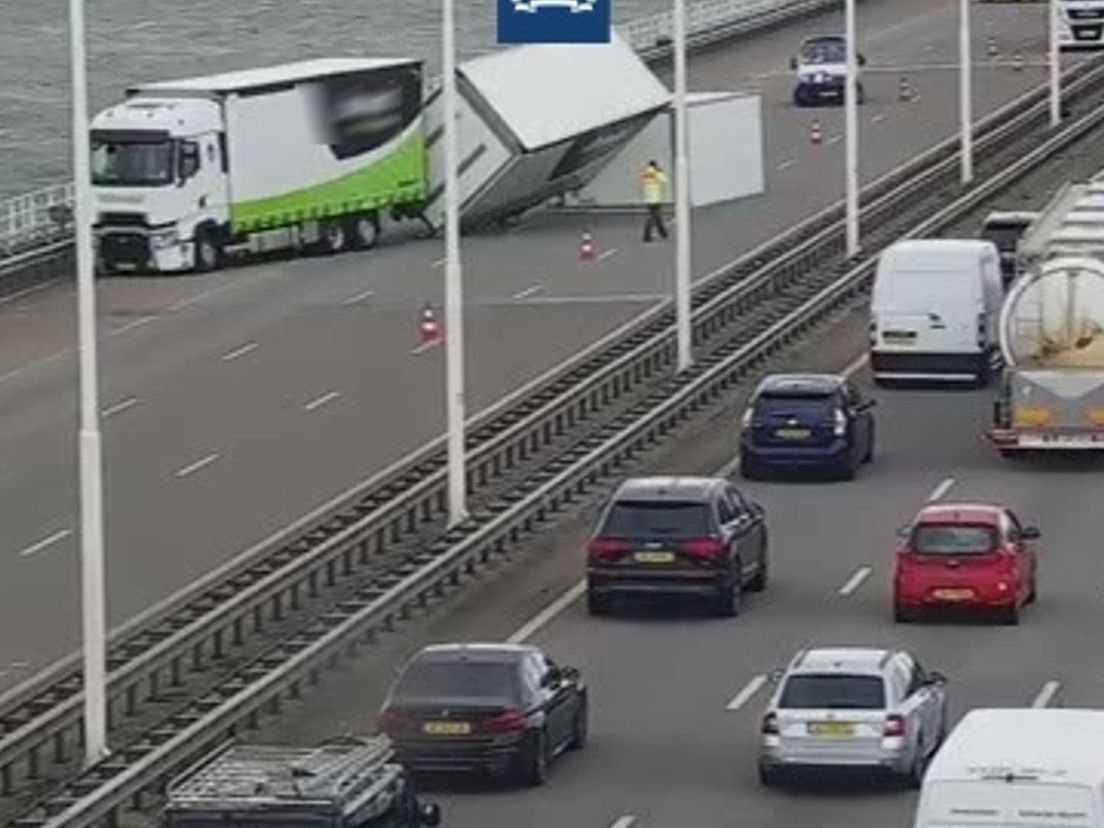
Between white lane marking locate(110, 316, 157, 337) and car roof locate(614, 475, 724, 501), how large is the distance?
2488cm

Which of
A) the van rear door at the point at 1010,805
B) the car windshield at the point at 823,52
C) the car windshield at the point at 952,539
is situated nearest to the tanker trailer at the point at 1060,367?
the car windshield at the point at 952,539

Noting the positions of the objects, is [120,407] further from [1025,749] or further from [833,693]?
[1025,749]

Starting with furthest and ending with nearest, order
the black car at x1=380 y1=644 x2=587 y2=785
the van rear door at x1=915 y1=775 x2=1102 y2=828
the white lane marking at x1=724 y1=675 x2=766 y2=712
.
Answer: the white lane marking at x1=724 y1=675 x2=766 y2=712 < the black car at x1=380 y1=644 x2=587 y2=785 < the van rear door at x1=915 y1=775 x2=1102 y2=828

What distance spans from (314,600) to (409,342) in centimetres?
2241

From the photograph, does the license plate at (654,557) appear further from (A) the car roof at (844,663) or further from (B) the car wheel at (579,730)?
(A) the car roof at (844,663)

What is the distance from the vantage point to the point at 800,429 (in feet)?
208

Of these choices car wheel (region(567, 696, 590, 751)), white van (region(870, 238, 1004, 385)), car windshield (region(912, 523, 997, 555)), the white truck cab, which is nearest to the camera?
car wheel (region(567, 696, 590, 751))

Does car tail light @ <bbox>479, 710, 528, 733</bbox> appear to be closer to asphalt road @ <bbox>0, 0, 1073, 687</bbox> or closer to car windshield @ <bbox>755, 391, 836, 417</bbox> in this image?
asphalt road @ <bbox>0, 0, 1073, 687</bbox>

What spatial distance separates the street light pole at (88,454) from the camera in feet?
147

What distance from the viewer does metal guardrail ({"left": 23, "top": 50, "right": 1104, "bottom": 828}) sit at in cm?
4362

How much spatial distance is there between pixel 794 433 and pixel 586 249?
24.3 m

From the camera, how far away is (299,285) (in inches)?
3300

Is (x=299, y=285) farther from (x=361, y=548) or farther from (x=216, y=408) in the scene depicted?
Result: (x=361, y=548)

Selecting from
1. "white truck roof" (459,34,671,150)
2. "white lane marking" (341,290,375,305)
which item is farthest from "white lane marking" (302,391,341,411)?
"white truck roof" (459,34,671,150)
